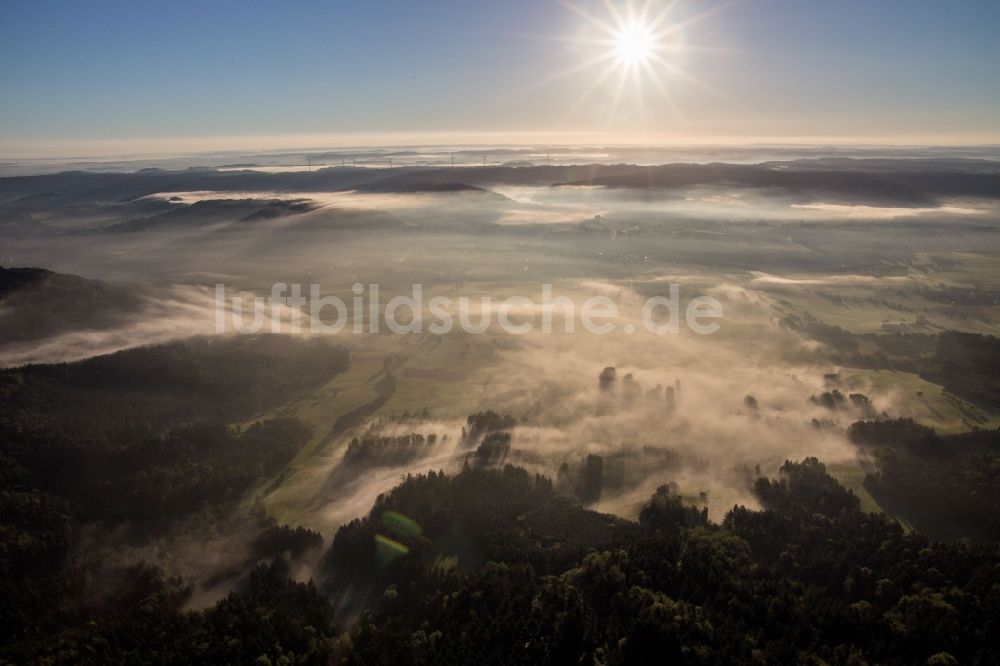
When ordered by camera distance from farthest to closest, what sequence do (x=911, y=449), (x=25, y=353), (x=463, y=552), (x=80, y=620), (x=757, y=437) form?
(x=25, y=353) → (x=757, y=437) → (x=911, y=449) → (x=463, y=552) → (x=80, y=620)

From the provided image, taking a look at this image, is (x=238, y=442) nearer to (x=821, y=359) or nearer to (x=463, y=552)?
(x=463, y=552)

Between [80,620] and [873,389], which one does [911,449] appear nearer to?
[873,389]

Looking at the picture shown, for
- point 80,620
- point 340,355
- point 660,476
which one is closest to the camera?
point 80,620

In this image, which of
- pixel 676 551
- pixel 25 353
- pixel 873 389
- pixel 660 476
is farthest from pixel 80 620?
pixel 873 389

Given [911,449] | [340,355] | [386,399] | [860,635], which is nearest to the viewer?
[860,635]

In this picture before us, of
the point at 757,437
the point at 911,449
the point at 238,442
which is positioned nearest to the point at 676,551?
the point at 757,437

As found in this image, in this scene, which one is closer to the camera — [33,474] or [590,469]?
[33,474]

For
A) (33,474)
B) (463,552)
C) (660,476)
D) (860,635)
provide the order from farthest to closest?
(660,476) < (33,474) < (463,552) < (860,635)

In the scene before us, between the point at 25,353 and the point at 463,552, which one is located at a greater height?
the point at 25,353

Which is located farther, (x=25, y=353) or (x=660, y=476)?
(x=25, y=353)
